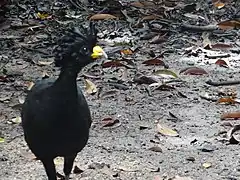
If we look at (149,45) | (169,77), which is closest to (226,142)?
(169,77)

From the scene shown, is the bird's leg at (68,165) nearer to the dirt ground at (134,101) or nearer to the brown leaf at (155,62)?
the dirt ground at (134,101)

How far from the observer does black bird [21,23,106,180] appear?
3912mm

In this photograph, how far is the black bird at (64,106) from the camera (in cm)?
391

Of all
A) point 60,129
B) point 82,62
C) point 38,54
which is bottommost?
point 38,54

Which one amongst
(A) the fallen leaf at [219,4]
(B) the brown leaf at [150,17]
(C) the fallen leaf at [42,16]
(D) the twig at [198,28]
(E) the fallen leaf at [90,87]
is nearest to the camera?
(E) the fallen leaf at [90,87]

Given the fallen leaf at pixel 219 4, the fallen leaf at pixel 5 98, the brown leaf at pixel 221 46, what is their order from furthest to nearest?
the fallen leaf at pixel 219 4, the brown leaf at pixel 221 46, the fallen leaf at pixel 5 98

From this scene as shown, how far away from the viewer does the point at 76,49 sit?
3896 mm

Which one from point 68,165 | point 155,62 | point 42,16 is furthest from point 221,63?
point 68,165

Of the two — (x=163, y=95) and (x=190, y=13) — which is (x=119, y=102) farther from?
(x=190, y=13)

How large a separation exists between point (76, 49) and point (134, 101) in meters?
2.38

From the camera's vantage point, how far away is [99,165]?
5008 mm

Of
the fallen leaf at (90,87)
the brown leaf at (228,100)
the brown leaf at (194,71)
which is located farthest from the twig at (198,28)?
the brown leaf at (228,100)

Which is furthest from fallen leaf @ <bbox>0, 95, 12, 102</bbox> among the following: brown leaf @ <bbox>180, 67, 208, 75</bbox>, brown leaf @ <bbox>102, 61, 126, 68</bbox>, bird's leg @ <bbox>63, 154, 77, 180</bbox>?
bird's leg @ <bbox>63, 154, 77, 180</bbox>

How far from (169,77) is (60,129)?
297cm
